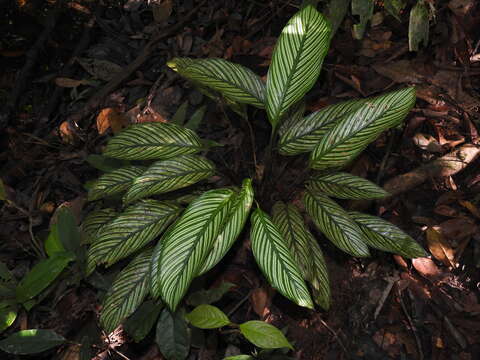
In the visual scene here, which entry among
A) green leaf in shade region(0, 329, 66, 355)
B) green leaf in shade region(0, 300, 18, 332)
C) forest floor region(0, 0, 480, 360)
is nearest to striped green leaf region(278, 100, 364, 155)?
forest floor region(0, 0, 480, 360)

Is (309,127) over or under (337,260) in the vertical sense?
over

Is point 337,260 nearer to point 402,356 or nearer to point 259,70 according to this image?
point 402,356

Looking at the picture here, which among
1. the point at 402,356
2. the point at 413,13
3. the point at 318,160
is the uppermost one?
the point at 413,13

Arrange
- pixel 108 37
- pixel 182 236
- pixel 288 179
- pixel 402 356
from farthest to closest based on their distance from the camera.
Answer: pixel 108 37 → pixel 288 179 → pixel 402 356 → pixel 182 236

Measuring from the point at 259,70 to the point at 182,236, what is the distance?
1271 mm

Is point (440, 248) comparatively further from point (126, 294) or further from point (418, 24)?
point (126, 294)

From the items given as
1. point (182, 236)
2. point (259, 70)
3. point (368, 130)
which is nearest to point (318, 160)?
point (368, 130)

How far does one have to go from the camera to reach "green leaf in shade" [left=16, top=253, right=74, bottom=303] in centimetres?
156

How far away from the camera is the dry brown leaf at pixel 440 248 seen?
1631mm

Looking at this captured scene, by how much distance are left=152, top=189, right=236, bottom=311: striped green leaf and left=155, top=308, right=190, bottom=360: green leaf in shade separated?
1.19 ft

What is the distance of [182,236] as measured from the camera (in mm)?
1206

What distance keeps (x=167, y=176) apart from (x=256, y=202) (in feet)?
1.05

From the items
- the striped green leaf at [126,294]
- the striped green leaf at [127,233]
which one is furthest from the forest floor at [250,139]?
the striped green leaf at [127,233]

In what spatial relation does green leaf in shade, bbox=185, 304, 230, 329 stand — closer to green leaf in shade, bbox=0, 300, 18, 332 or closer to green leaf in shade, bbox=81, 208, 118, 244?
green leaf in shade, bbox=81, 208, 118, 244
